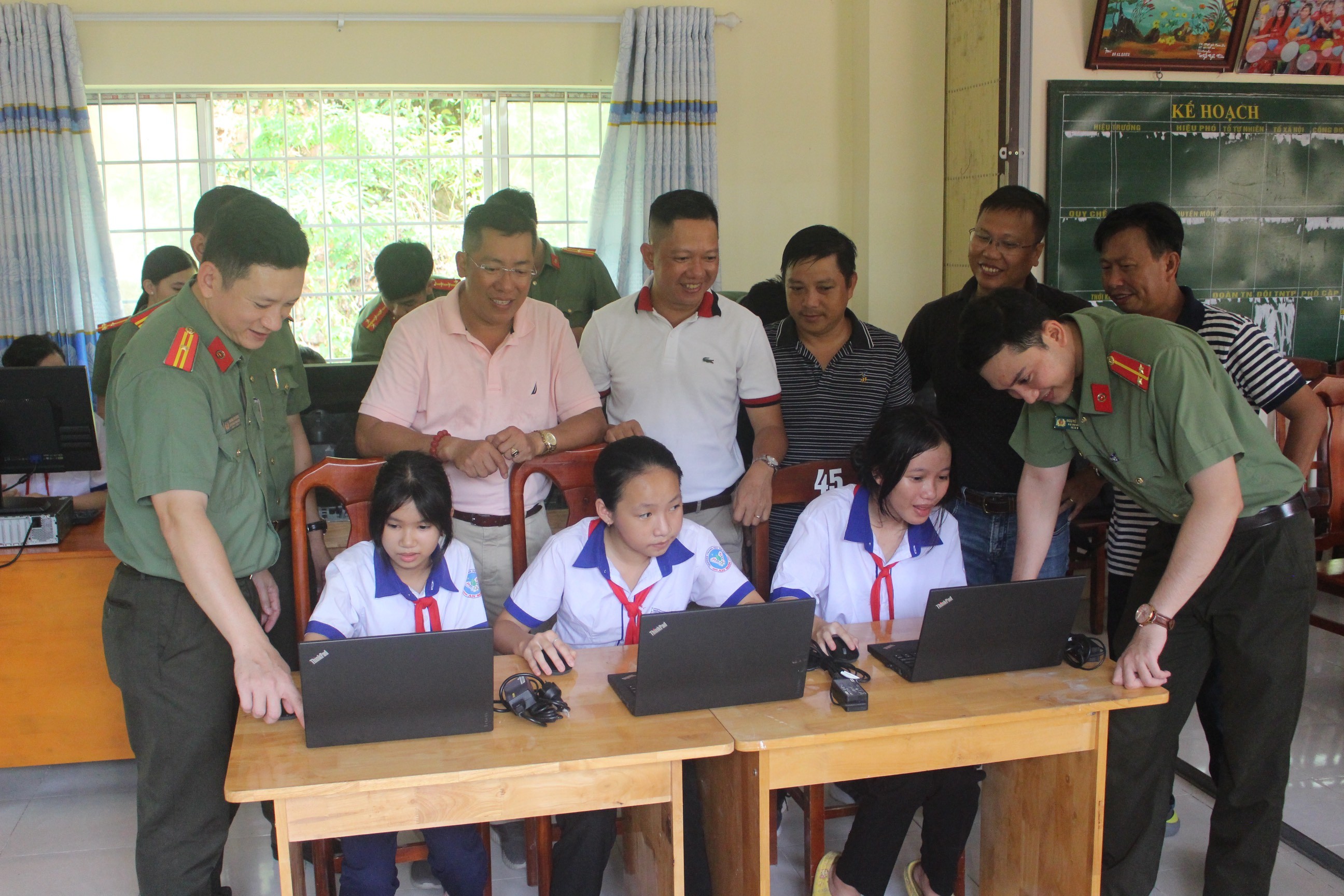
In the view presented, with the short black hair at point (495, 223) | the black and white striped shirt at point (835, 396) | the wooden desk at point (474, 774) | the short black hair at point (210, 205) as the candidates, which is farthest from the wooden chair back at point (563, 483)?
the short black hair at point (210, 205)

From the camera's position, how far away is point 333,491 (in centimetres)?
214

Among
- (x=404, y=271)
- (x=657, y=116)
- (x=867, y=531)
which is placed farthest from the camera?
(x=657, y=116)

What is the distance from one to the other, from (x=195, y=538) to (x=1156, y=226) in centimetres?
205

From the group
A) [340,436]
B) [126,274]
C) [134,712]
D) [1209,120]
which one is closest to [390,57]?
[126,274]

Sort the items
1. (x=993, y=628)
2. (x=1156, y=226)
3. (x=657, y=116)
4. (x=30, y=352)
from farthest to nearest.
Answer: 1. (x=657, y=116)
2. (x=30, y=352)
3. (x=1156, y=226)
4. (x=993, y=628)

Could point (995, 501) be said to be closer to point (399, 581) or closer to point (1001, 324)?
point (1001, 324)

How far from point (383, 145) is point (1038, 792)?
448cm

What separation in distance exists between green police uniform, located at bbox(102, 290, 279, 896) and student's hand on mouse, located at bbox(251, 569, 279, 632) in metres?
0.15

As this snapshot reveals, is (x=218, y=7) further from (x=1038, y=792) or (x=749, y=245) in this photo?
(x=1038, y=792)

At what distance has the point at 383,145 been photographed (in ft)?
17.4

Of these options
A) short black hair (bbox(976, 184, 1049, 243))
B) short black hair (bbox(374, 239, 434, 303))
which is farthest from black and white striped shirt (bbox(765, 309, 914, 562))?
short black hair (bbox(374, 239, 434, 303))

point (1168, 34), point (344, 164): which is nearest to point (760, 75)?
point (1168, 34)

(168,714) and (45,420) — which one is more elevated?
(45,420)

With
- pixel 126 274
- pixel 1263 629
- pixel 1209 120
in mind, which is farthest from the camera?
pixel 126 274
